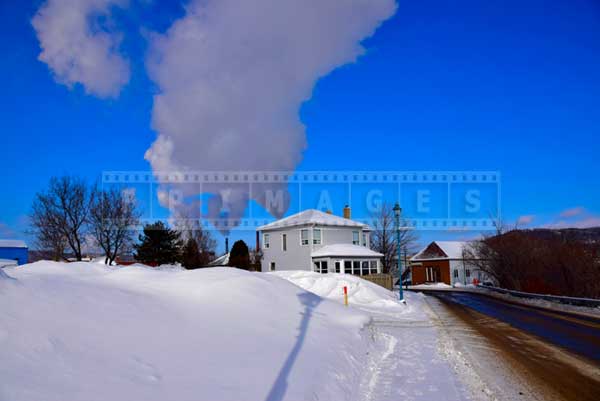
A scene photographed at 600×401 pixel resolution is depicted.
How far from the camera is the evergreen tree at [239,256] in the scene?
46.5 metres

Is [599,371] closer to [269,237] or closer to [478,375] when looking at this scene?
[478,375]

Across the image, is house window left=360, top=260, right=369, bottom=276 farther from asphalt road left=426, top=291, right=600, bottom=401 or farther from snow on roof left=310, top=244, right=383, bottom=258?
asphalt road left=426, top=291, right=600, bottom=401

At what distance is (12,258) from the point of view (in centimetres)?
4662

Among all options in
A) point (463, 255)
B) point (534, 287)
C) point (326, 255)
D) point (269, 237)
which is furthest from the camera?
point (463, 255)

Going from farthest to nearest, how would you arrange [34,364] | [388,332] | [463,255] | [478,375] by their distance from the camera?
1. [463,255]
2. [388,332]
3. [478,375]
4. [34,364]

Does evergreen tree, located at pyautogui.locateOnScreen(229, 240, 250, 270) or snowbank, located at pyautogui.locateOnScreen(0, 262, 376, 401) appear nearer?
snowbank, located at pyautogui.locateOnScreen(0, 262, 376, 401)

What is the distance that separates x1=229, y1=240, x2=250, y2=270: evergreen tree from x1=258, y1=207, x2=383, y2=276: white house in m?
2.24

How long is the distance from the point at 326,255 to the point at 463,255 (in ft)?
103

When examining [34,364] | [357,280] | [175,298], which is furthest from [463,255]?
[34,364]

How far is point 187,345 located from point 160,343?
0.47 meters

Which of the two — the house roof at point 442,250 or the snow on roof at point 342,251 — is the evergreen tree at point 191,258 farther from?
the house roof at point 442,250

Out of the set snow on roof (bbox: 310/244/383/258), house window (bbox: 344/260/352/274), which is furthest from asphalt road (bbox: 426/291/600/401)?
house window (bbox: 344/260/352/274)

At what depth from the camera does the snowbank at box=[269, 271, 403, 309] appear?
24.7 metres

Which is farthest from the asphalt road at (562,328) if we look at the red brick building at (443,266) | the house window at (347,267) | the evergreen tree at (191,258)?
the red brick building at (443,266)
